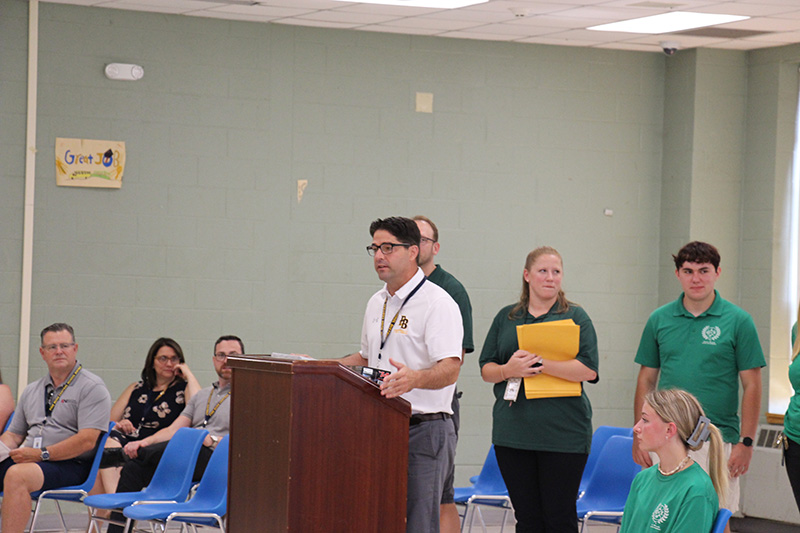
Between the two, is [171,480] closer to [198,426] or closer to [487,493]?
[198,426]

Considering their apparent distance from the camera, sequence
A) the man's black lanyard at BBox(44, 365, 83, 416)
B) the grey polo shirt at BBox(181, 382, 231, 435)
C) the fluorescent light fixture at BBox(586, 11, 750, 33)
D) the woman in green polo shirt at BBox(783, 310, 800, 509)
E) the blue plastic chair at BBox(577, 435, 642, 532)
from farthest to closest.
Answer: the fluorescent light fixture at BBox(586, 11, 750, 33), the grey polo shirt at BBox(181, 382, 231, 435), the man's black lanyard at BBox(44, 365, 83, 416), the blue plastic chair at BBox(577, 435, 642, 532), the woman in green polo shirt at BBox(783, 310, 800, 509)

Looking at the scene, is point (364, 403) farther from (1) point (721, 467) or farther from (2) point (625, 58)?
(2) point (625, 58)

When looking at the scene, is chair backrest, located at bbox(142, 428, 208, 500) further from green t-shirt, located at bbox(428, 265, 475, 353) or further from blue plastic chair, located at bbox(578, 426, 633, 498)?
blue plastic chair, located at bbox(578, 426, 633, 498)

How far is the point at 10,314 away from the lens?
6297mm

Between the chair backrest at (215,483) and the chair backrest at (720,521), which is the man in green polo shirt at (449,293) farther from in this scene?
the chair backrest at (720,521)

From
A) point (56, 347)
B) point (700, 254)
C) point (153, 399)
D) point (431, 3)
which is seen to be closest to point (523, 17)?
point (431, 3)

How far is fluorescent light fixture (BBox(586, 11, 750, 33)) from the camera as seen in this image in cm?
642

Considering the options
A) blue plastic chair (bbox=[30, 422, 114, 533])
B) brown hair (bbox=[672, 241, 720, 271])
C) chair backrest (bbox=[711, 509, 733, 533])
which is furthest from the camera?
blue plastic chair (bbox=[30, 422, 114, 533])

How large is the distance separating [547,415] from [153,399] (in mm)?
3019

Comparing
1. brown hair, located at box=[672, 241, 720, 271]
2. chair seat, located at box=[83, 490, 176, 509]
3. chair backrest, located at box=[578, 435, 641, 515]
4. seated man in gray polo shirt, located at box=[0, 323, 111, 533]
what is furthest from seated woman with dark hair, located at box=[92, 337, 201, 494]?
brown hair, located at box=[672, 241, 720, 271]

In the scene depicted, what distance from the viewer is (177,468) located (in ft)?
16.3

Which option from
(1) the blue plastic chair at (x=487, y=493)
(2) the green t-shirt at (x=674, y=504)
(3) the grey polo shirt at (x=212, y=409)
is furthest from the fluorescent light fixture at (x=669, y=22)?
(2) the green t-shirt at (x=674, y=504)

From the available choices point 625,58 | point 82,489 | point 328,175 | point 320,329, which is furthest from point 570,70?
point 82,489

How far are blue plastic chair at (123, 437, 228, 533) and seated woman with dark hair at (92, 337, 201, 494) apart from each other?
138 cm
